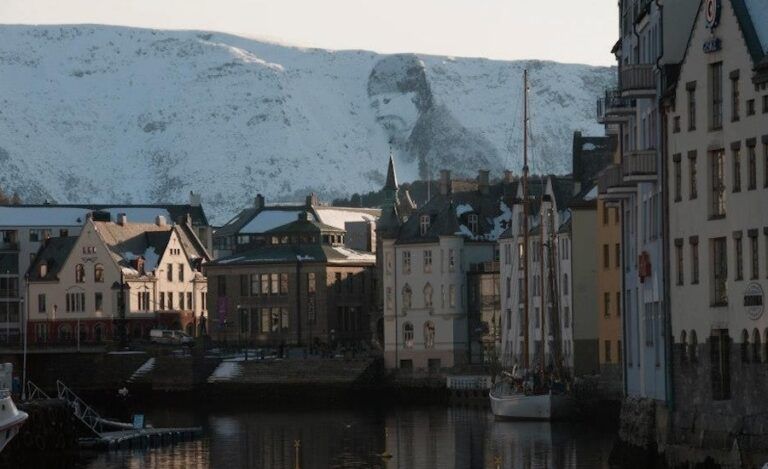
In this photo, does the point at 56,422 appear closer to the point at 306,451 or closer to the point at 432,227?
the point at 306,451

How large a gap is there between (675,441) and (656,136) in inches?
435

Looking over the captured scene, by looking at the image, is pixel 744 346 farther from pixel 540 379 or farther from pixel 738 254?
pixel 540 379

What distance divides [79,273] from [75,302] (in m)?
2.45

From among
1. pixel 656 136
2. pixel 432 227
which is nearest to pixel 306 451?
pixel 656 136

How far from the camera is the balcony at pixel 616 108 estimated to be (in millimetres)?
84375

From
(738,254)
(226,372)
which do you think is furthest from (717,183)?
(226,372)

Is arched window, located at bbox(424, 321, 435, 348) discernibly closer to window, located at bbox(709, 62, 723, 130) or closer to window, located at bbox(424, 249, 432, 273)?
window, located at bbox(424, 249, 432, 273)

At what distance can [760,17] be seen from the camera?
67.6 metres

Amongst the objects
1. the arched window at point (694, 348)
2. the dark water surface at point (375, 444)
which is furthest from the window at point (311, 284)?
the arched window at point (694, 348)

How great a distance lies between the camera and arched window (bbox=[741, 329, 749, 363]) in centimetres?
6638

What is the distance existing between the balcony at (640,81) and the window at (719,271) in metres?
10.1

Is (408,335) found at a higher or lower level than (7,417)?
higher

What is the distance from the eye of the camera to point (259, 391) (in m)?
159

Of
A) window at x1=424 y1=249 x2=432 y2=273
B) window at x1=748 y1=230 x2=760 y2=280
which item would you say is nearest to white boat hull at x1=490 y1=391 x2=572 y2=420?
window at x1=424 y1=249 x2=432 y2=273
